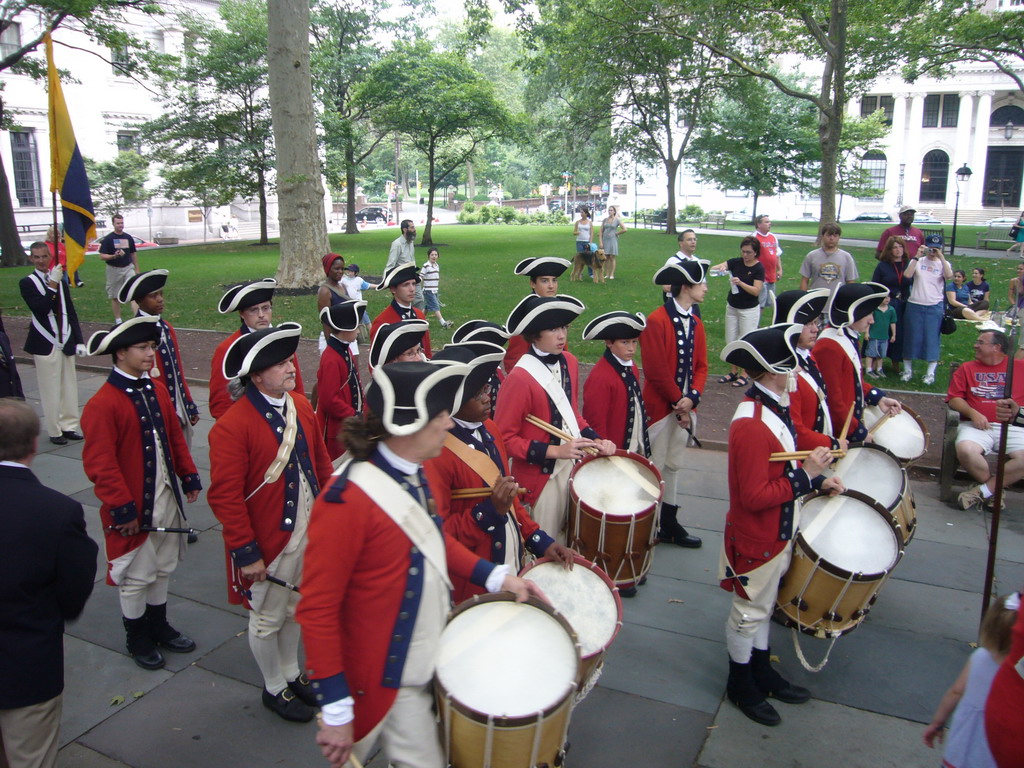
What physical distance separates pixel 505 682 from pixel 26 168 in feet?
167

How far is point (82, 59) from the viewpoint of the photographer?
45.1 metres

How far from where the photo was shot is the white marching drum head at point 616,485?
5.10 meters

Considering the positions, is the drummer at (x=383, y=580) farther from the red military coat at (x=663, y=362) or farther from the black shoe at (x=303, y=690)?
the red military coat at (x=663, y=362)

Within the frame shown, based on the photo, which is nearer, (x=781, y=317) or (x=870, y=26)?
(x=781, y=317)

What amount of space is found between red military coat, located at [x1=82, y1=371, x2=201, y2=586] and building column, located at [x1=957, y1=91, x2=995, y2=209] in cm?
7171

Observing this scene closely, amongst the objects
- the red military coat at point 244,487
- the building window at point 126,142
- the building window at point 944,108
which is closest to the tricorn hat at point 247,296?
the red military coat at point 244,487

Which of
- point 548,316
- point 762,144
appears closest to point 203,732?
point 548,316

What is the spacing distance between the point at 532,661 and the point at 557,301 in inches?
111

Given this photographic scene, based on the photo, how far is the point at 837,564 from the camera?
14.1 ft

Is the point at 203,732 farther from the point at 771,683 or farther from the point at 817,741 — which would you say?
the point at 817,741

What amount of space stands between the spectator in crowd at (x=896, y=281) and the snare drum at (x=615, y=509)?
7.81 metres

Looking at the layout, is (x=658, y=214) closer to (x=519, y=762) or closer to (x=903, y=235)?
(x=903, y=235)

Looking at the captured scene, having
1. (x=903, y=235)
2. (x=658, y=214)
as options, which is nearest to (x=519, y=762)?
(x=903, y=235)

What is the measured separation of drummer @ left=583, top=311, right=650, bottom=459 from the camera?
5824 mm
